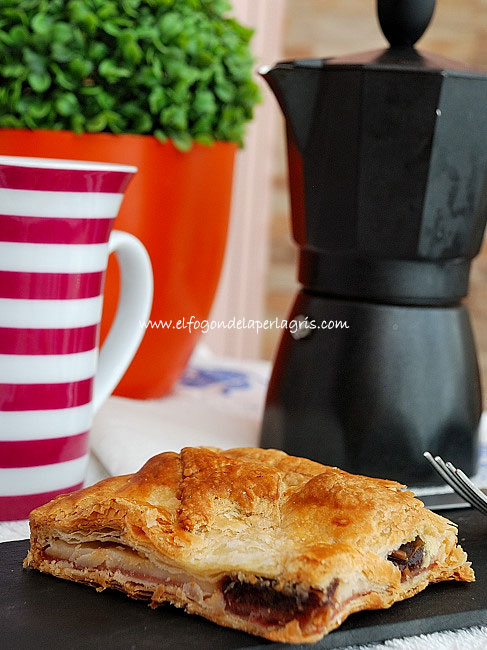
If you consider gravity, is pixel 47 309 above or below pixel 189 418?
above

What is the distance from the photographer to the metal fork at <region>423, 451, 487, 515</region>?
65 cm

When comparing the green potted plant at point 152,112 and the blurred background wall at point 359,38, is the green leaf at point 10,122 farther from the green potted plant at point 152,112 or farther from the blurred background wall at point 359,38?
the blurred background wall at point 359,38

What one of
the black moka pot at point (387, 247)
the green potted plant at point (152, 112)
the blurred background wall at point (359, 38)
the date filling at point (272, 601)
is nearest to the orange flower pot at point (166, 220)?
the green potted plant at point (152, 112)

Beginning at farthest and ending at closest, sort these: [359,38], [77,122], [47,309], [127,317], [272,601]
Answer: [359,38], [77,122], [127,317], [47,309], [272,601]

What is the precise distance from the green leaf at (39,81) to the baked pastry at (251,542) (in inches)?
15.7

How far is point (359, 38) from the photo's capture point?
2.28m

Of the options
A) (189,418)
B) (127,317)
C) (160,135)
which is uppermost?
(160,135)

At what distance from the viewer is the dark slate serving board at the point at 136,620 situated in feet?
1.54

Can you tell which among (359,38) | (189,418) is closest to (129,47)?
(189,418)

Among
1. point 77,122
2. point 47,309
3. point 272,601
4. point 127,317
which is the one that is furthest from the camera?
point 77,122

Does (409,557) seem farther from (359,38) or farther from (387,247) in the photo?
(359,38)

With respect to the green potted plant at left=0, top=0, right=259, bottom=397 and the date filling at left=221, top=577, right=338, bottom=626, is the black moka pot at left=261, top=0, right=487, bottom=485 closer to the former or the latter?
the green potted plant at left=0, top=0, right=259, bottom=397

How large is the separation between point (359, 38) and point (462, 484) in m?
1.80

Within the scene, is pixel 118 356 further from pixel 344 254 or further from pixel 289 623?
pixel 289 623
